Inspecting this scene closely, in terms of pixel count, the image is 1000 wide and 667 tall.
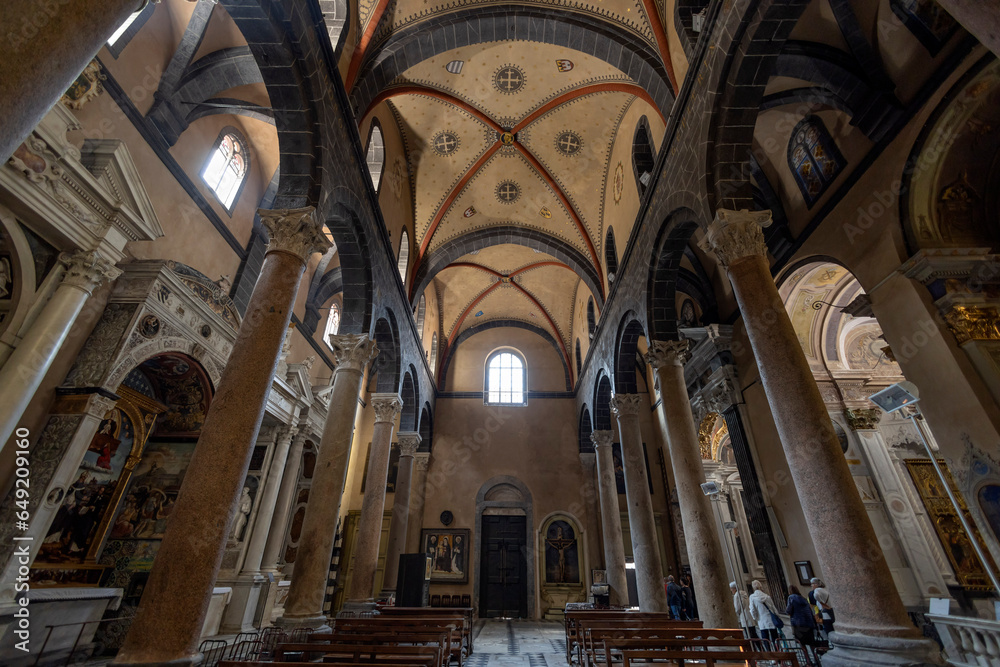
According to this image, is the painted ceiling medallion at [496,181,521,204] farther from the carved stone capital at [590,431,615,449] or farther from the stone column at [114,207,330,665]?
the stone column at [114,207,330,665]

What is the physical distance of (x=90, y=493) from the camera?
289 inches

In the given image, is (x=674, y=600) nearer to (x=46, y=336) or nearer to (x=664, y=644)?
(x=664, y=644)

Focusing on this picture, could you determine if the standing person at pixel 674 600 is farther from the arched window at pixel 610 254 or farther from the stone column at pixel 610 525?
the arched window at pixel 610 254

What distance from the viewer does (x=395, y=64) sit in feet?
28.3

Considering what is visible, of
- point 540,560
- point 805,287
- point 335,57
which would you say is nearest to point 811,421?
A: point 805,287

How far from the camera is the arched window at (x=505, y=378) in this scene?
1867 cm

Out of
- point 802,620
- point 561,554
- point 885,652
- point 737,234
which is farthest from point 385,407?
point 885,652

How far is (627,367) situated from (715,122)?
609cm

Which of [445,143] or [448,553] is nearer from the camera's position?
[445,143]

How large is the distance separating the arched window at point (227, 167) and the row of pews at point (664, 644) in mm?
9232

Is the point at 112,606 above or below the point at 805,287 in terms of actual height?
below

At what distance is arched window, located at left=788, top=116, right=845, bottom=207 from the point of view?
698 cm

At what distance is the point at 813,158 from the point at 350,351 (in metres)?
8.06

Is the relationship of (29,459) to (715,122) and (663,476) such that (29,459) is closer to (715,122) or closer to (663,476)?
(715,122)
